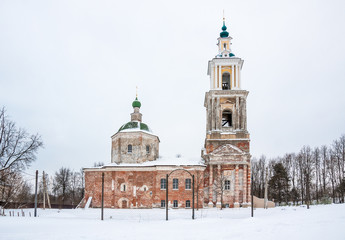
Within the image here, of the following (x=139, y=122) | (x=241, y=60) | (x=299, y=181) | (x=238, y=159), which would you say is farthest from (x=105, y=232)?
(x=299, y=181)

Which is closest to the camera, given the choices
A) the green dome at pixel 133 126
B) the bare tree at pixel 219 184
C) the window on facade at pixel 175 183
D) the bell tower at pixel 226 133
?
the bare tree at pixel 219 184

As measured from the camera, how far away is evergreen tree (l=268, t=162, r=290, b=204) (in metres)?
48.0

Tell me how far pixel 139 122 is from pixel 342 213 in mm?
28474

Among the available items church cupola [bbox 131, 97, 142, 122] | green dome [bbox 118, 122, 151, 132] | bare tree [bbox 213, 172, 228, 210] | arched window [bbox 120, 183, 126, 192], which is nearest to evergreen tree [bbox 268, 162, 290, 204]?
bare tree [bbox 213, 172, 228, 210]

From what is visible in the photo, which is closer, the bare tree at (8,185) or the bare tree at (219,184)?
the bare tree at (8,185)

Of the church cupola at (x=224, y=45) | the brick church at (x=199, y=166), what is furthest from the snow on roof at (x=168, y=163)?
the church cupola at (x=224, y=45)

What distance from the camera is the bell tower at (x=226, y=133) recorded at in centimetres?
3266

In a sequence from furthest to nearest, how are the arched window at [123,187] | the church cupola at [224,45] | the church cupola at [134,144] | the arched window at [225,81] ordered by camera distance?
1. the arched window at [225,81]
2. the church cupola at [224,45]
3. the church cupola at [134,144]
4. the arched window at [123,187]

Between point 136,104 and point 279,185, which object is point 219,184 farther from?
point 279,185

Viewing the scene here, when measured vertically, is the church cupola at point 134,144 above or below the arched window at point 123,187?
above

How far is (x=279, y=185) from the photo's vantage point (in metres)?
48.4

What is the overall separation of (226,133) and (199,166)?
17.3 feet

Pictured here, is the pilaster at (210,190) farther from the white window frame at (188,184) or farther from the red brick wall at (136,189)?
the white window frame at (188,184)

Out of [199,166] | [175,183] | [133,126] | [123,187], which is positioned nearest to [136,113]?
[133,126]
